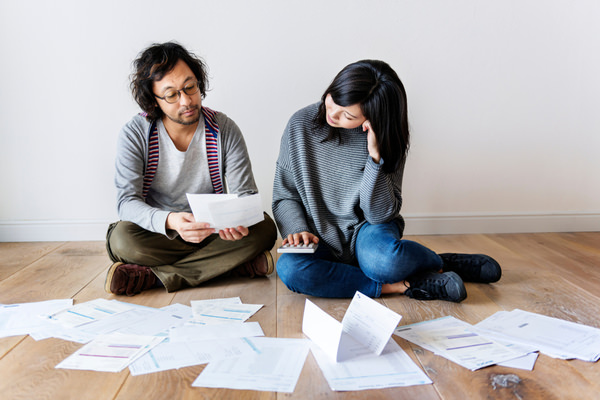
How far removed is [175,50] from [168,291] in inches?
36.0

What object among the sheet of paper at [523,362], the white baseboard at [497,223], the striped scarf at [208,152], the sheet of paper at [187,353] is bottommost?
the white baseboard at [497,223]

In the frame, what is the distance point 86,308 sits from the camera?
5.62ft

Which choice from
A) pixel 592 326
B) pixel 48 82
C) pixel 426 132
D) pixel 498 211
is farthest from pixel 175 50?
pixel 498 211

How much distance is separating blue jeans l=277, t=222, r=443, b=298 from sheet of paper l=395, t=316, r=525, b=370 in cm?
23

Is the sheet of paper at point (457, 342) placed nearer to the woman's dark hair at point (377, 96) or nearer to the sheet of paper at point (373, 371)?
the sheet of paper at point (373, 371)

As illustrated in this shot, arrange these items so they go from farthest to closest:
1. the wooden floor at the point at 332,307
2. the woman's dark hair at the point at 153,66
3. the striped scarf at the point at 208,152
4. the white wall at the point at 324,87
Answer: the white wall at the point at 324,87 < the striped scarf at the point at 208,152 < the woman's dark hair at the point at 153,66 < the wooden floor at the point at 332,307

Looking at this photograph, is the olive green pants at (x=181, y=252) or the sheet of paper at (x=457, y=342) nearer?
the sheet of paper at (x=457, y=342)

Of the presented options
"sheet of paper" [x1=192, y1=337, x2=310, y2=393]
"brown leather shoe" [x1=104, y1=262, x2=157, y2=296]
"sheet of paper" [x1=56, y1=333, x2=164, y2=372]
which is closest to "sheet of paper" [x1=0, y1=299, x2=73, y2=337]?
"brown leather shoe" [x1=104, y1=262, x2=157, y2=296]

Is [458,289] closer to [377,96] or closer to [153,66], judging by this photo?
[377,96]

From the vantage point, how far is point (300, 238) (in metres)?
1.80

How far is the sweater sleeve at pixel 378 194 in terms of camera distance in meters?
1.78

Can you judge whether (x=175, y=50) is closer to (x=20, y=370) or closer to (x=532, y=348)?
(x=20, y=370)

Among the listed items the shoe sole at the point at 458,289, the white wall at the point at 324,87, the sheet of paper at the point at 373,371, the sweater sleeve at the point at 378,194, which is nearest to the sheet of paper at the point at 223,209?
the sweater sleeve at the point at 378,194

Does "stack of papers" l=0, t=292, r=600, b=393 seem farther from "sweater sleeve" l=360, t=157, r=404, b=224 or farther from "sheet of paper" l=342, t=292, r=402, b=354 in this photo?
"sweater sleeve" l=360, t=157, r=404, b=224
